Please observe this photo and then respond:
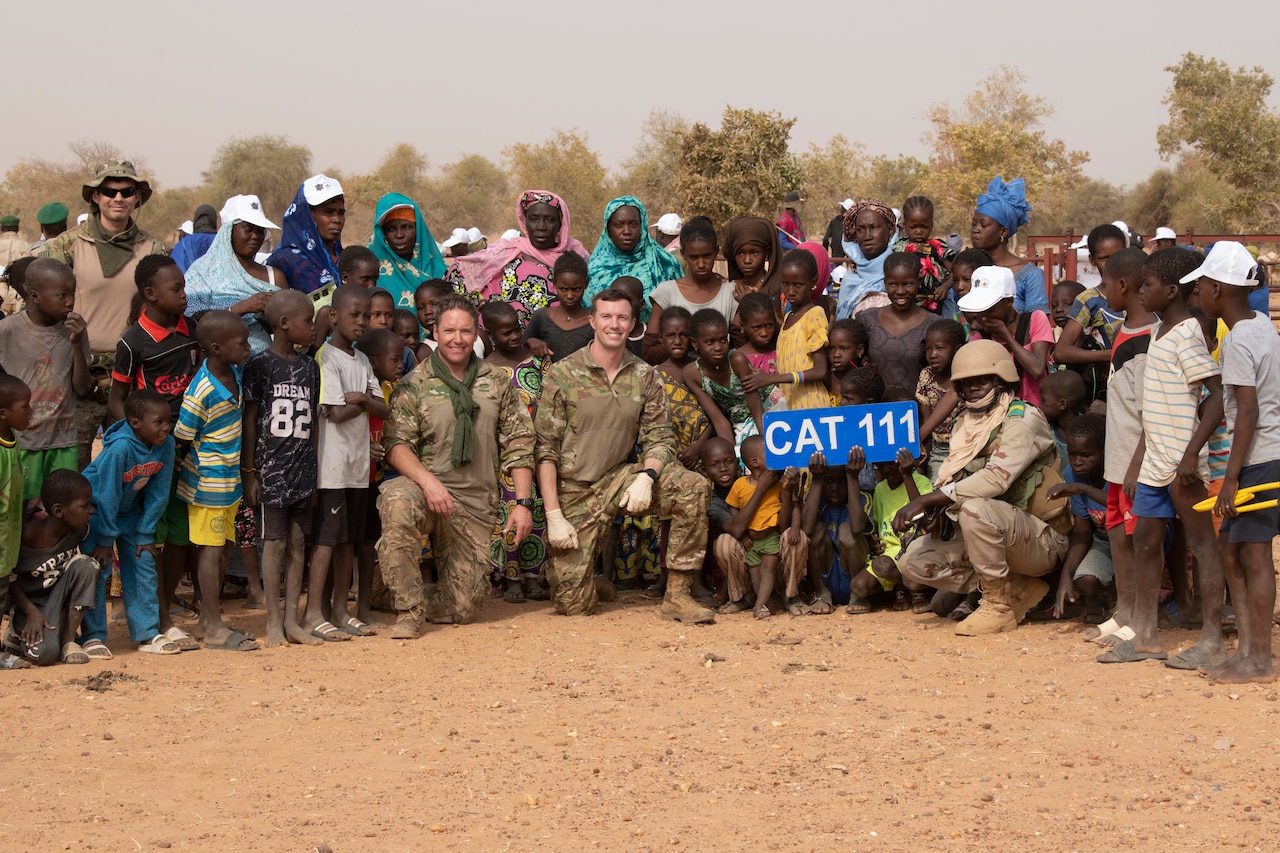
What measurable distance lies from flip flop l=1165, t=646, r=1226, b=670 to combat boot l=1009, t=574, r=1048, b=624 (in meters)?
0.97

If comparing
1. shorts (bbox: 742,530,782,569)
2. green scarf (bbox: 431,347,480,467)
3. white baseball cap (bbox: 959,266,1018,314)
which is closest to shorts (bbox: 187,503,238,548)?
green scarf (bbox: 431,347,480,467)

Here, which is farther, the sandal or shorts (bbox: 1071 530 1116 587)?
shorts (bbox: 1071 530 1116 587)

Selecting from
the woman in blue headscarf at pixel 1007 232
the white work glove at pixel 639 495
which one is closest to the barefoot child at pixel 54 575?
the white work glove at pixel 639 495

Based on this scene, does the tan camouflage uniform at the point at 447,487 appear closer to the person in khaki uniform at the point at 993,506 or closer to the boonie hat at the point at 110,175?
the boonie hat at the point at 110,175

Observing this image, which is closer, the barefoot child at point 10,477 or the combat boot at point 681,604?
the barefoot child at point 10,477

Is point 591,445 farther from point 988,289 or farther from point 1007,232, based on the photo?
point 1007,232

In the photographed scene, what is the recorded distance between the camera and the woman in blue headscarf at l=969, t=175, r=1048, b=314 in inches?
274

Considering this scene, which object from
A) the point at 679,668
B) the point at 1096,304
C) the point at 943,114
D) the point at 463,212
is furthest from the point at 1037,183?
the point at 679,668

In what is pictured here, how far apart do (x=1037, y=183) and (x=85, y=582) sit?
35.1 m

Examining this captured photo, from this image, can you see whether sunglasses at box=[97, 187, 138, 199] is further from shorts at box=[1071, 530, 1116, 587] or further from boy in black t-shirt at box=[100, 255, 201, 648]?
shorts at box=[1071, 530, 1116, 587]

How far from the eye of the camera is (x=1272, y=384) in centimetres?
502

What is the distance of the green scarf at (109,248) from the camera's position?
6617 millimetres

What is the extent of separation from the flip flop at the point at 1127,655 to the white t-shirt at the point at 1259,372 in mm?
1009

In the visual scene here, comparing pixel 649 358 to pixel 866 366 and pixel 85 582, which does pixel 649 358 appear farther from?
pixel 85 582
